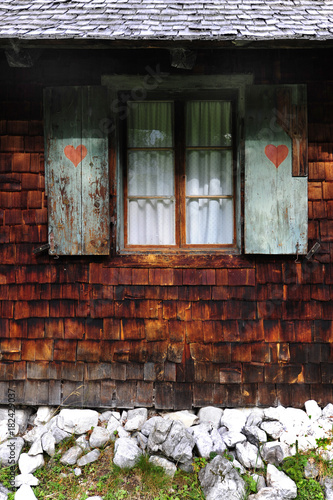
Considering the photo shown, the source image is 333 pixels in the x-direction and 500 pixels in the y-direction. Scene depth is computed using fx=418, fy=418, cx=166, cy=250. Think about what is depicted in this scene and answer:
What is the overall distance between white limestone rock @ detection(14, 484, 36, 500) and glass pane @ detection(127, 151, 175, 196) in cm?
247

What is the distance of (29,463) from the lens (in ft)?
10.7

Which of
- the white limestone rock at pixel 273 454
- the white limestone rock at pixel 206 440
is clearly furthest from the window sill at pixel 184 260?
the white limestone rock at pixel 273 454

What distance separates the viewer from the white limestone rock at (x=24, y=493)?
9.86ft

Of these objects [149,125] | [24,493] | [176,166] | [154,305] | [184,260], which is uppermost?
[149,125]

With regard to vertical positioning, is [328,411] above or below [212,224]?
below

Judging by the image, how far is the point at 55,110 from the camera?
3.55 metres

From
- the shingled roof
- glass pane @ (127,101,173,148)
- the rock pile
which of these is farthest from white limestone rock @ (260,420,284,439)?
the shingled roof

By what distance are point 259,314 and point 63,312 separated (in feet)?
5.65

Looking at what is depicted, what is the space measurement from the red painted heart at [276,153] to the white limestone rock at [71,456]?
9.34ft

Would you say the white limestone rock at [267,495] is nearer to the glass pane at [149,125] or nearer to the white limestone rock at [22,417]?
the white limestone rock at [22,417]

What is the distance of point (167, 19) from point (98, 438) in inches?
135

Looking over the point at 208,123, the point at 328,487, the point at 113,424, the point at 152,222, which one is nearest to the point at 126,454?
the point at 113,424

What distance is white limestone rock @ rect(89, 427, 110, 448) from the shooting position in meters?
3.38

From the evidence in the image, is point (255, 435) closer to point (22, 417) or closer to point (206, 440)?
point (206, 440)
